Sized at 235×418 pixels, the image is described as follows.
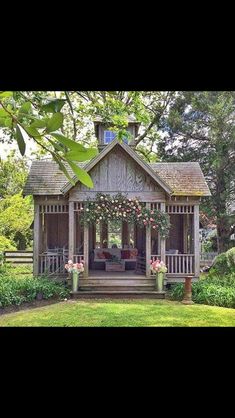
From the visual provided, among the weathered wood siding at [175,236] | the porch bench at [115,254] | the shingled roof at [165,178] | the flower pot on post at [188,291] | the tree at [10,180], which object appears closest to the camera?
the flower pot on post at [188,291]

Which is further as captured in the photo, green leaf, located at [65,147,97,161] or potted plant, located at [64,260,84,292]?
potted plant, located at [64,260,84,292]

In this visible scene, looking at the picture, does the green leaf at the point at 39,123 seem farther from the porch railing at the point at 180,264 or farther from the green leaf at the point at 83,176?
the porch railing at the point at 180,264

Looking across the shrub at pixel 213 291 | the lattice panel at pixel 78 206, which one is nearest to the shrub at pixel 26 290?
the lattice panel at pixel 78 206

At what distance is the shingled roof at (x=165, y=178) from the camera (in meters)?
7.71

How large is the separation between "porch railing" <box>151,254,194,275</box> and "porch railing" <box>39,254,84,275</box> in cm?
151

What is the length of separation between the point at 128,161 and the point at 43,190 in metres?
1.71

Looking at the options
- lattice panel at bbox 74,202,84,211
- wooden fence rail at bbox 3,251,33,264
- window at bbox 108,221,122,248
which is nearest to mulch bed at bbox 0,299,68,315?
lattice panel at bbox 74,202,84,211

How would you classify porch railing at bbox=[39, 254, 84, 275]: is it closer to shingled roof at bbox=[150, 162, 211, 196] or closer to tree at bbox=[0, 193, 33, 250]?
tree at bbox=[0, 193, 33, 250]

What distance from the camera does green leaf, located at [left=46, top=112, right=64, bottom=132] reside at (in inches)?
17.7

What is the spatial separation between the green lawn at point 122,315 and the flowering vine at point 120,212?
4.79 feet

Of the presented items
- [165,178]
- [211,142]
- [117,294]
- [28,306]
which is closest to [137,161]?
[165,178]
